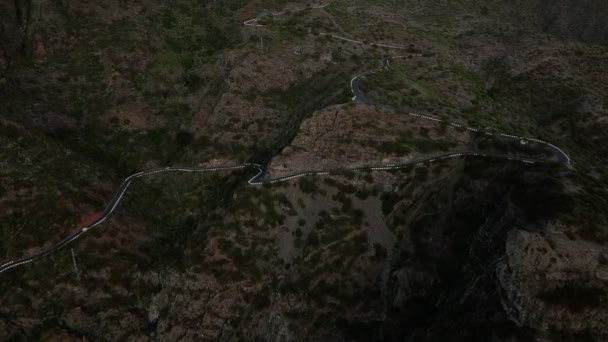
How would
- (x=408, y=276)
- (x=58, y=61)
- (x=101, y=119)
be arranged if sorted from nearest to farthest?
(x=408, y=276) → (x=101, y=119) → (x=58, y=61)

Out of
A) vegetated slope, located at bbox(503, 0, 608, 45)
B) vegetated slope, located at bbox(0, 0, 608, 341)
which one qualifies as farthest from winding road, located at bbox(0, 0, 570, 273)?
vegetated slope, located at bbox(503, 0, 608, 45)

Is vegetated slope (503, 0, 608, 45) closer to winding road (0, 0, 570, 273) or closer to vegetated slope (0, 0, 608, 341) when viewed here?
vegetated slope (0, 0, 608, 341)

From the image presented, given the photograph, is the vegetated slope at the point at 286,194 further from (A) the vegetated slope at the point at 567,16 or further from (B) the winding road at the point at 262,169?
(A) the vegetated slope at the point at 567,16

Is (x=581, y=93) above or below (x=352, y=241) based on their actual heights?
above

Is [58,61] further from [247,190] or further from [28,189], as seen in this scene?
[247,190]

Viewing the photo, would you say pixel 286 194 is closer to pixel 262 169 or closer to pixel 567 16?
pixel 262 169

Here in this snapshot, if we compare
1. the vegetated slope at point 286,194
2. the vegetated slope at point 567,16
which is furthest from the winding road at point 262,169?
the vegetated slope at point 567,16

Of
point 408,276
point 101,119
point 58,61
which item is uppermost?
point 58,61

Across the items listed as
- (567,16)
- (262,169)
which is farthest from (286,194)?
(567,16)

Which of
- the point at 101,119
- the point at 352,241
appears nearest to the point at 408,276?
the point at 352,241
